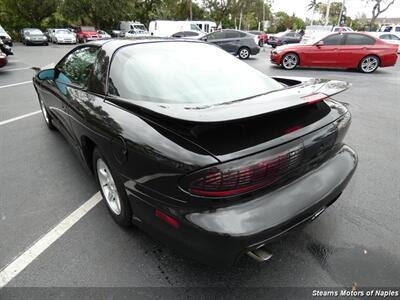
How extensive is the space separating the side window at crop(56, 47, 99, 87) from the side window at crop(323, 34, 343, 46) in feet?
34.4

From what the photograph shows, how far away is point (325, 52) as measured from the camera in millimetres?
11477

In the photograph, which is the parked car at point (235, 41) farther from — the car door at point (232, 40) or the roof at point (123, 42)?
the roof at point (123, 42)

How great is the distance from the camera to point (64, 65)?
387cm

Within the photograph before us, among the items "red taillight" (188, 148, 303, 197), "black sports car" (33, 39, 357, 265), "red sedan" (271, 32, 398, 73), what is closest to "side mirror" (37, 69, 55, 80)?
"black sports car" (33, 39, 357, 265)

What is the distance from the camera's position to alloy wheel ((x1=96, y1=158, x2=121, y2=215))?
2.60 m

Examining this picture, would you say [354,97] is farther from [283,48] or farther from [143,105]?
[143,105]

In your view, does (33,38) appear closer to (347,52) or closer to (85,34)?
(85,34)

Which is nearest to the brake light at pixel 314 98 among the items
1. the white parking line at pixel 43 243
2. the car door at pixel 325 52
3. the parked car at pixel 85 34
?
the white parking line at pixel 43 243

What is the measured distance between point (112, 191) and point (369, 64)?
476 inches

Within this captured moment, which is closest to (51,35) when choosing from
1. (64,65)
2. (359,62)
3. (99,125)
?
(359,62)

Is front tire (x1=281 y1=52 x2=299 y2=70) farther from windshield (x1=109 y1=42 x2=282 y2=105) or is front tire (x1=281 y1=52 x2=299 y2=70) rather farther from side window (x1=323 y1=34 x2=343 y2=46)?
windshield (x1=109 y1=42 x2=282 y2=105)

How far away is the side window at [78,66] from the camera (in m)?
3.05

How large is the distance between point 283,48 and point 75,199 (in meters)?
11.3

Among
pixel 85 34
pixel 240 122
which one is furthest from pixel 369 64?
pixel 85 34
